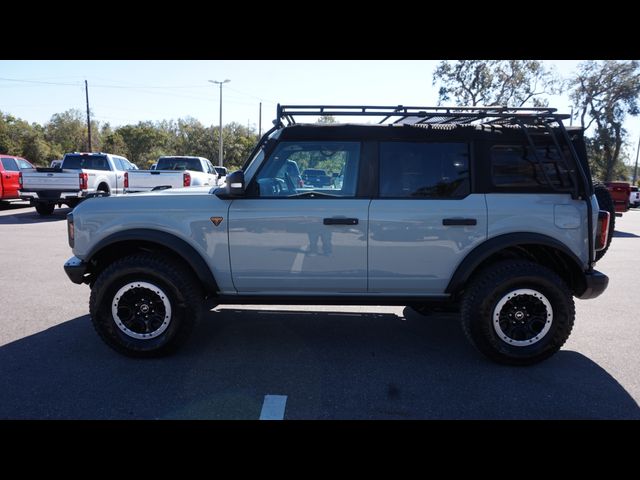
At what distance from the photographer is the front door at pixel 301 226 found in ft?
11.9

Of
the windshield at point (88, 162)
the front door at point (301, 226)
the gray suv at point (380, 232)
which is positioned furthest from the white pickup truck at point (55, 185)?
the front door at point (301, 226)

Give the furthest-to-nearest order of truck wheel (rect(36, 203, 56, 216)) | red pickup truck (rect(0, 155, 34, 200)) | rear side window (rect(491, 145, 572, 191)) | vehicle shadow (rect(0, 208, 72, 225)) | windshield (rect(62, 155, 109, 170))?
windshield (rect(62, 155, 109, 170))
red pickup truck (rect(0, 155, 34, 200))
truck wheel (rect(36, 203, 56, 216))
vehicle shadow (rect(0, 208, 72, 225))
rear side window (rect(491, 145, 572, 191))

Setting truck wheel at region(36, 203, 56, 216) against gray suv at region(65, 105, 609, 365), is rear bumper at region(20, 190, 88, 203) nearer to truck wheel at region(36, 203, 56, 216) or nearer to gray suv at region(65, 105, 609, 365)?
truck wheel at region(36, 203, 56, 216)

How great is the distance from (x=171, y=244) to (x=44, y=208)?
1285 centimetres

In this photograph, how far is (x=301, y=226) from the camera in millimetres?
3641

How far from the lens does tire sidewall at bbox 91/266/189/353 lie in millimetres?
3680

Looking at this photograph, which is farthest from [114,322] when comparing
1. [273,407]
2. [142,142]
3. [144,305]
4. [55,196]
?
[142,142]

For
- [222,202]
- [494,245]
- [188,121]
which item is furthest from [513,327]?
[188,121]

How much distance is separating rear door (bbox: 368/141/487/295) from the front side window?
284 millimetres

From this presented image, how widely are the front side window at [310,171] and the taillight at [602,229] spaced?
82.9 inches

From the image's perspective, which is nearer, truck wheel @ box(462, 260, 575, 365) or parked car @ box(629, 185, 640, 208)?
truck wheel @ box(462, 260, 575, 365)

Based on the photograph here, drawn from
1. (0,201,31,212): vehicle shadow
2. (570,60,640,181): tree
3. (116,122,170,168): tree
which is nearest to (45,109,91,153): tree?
(116,122,170,168): tree

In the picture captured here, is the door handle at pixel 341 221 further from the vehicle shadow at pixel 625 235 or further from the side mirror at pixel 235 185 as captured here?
the vehicle shadow at pixel 625 235
